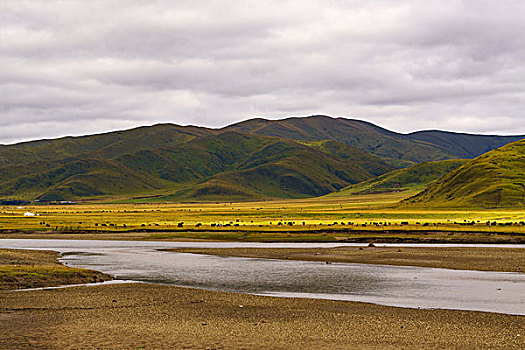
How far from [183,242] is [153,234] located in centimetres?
1791

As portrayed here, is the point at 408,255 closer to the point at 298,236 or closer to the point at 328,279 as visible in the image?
the point at 328,279

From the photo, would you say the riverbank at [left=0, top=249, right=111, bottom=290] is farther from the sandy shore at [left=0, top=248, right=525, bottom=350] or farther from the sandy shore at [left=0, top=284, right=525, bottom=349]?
the sandy shore at [left=0, top=284, right=525, bottom=349]

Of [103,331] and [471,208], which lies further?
[471,208]

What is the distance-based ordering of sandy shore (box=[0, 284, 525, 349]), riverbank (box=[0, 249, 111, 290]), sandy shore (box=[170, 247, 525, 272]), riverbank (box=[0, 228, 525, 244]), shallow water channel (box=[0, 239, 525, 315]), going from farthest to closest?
riverbank (box=[0, 228, 525, 244]) < sandy shore (box=[170, 247, 525, 272]) < riverbank (box=[0, 249, 111, 290]) < shallow water channel (box=[0, 239, 525, 315]) < sandy shore (box=[0, 284, 525, 349])

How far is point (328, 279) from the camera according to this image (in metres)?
52.0

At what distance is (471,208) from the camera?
19612cm

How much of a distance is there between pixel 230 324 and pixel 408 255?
4326 centimetres

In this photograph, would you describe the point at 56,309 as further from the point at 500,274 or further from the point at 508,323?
the point at 500,274

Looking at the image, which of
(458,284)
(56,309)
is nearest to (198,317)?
(56,309)

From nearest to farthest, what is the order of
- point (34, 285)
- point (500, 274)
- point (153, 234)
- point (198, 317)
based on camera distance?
point (198, 317), point (34, 285), point (500, 274), point (153, 234)

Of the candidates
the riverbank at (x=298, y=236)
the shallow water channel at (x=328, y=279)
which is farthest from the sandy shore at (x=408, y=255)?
the riverbank at (x=298, y=236)

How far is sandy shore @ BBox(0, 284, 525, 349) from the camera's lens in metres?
27.6

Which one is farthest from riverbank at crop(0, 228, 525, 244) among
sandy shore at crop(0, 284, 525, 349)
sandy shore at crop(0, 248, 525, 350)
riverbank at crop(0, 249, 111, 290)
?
sandy shore at crop(0, 284, 525, 349)

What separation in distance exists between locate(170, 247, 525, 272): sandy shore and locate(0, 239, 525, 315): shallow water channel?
11.8 feet
